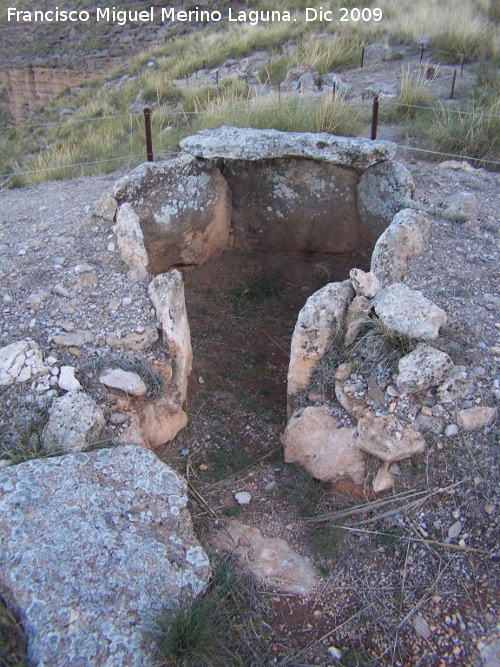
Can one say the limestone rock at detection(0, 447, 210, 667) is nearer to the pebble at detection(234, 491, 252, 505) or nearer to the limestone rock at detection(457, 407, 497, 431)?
the pebble at detection(234, 491, 252, 505)

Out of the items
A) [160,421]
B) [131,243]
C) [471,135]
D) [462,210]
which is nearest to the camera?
[160,421]

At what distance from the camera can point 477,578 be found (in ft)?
7.64

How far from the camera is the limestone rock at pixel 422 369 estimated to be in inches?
107

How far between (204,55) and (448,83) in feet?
14.6

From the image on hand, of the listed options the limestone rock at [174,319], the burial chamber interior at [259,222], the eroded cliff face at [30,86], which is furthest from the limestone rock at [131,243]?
the eroded cliff face at [30,86]

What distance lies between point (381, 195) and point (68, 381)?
265cm

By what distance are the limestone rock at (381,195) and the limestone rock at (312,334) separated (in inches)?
53.3

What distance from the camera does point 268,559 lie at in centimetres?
252

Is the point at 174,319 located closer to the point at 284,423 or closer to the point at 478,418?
the point at 284,423

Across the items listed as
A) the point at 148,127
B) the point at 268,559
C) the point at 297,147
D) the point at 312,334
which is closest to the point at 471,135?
the point at 297,147

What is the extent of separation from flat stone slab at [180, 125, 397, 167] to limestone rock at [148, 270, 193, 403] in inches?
46.5

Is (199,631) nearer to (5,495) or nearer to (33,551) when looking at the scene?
(33,551)

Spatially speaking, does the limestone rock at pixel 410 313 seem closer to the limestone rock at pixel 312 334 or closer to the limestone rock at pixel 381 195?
the limestone rock at pixel 312 334

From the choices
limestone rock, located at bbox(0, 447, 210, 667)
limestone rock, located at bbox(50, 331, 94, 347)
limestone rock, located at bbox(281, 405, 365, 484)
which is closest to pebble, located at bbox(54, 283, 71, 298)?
limestone rock, located at bbox(50, 331, 94, 347)
